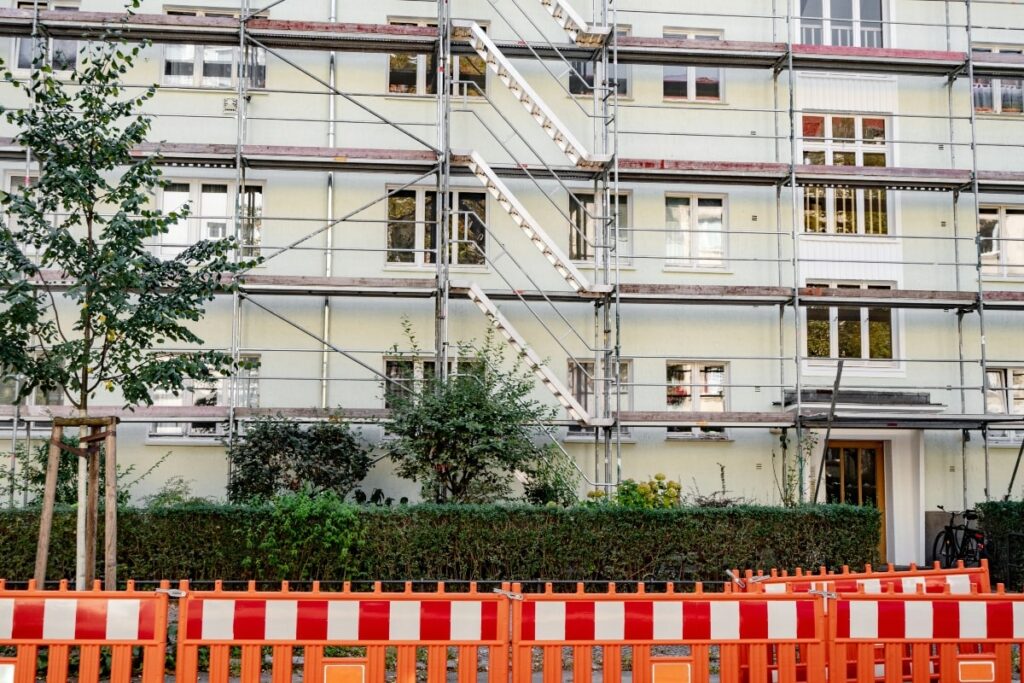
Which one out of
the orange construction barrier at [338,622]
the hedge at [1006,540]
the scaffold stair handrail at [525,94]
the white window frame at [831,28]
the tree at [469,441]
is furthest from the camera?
the white window frame at [831,28]

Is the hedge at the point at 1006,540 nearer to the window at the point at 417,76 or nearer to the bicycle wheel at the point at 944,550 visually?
the bicycle wheel at the point at 944,550

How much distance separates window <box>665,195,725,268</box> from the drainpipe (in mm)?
6329

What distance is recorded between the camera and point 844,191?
21266 millimetres

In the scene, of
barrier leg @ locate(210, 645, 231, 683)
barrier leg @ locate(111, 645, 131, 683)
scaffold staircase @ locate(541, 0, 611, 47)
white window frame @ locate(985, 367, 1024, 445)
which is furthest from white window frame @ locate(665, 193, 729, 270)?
barrier leg @ locate(111, 645, 131, 683)

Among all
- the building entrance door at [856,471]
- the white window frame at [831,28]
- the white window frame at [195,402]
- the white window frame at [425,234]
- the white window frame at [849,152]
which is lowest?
the building entrance door at [856,471]

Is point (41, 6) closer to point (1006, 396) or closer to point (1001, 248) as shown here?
point (1001, 248)

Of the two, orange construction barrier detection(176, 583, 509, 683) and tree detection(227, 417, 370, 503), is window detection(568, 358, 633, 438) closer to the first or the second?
tree detection(227, 417, 370, 503)

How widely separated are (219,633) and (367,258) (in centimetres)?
1347

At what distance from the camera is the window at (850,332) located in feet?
68.2

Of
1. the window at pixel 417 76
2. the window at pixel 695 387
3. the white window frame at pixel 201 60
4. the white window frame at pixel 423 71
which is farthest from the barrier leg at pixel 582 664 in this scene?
the white window frame at pixel 201 60

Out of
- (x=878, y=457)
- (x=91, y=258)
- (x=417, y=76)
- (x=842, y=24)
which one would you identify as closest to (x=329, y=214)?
(x=417, y=76)

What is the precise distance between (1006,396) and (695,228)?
6739 millimetres

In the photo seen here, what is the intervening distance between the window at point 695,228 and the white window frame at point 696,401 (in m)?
1.86

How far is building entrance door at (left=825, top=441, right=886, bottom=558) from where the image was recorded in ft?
68.2
